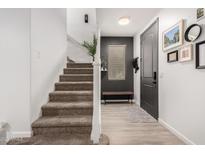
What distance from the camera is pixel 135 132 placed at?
2996 mm

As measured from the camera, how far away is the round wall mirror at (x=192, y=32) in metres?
2.23

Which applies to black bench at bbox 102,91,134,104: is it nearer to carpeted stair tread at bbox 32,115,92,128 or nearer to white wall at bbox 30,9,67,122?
white wall at bbox 30,9,67,122

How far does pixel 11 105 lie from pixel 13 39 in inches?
37.9

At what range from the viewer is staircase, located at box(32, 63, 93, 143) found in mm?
2473

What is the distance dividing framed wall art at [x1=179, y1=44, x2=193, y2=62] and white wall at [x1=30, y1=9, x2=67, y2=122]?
233 centimetres

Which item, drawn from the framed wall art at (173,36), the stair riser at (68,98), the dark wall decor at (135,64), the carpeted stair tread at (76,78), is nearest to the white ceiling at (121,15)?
the framed wall art at (173,36)

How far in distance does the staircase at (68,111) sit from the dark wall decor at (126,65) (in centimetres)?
235

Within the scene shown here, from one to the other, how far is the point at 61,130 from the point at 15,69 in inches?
44.2

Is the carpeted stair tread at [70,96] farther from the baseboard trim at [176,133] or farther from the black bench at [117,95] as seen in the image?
the black bench at [117,95]

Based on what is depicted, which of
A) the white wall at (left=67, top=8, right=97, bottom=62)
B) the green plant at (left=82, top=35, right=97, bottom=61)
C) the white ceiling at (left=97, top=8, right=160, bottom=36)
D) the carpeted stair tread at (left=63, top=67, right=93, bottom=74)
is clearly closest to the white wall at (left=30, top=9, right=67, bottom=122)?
the carpeted stair tread at (left=63, top=67, right=93, bottom=74)

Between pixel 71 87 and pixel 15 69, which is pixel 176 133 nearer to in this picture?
pixel 71 87

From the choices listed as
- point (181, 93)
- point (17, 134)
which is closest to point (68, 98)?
point (17, 134)
